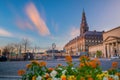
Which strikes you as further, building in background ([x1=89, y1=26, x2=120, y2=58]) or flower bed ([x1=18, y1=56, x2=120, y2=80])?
building in background ([x1=89, y1=26, x2=120, y2=58])

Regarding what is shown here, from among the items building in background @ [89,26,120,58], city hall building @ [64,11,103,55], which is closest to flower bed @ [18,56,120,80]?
building in background @ [89,26,120,58]

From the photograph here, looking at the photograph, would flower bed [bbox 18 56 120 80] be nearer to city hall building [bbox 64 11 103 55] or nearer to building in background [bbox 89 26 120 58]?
building in background [bbox 89 26 120 58]

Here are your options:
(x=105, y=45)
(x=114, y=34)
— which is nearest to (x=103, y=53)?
(x=105, y=45)

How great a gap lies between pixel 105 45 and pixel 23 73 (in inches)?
3476

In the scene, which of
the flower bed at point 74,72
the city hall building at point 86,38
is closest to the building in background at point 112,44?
the city hall building at point 86,38

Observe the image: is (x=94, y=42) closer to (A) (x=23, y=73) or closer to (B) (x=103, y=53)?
(B) (x=103, y=53)

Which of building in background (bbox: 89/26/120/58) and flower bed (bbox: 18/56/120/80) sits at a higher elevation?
building in background (bbox: 89/26/120/58)

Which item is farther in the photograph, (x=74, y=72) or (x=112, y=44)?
(x=112, y=44)

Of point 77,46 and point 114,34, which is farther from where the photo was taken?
point 77,46

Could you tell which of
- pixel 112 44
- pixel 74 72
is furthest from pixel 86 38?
pixel 74 72

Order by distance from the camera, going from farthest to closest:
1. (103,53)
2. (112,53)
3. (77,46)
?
(77,46) → (103,53) → (112,53)

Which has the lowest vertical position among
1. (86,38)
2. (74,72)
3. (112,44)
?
(74,72)

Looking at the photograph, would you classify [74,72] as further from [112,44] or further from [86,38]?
[86,38]

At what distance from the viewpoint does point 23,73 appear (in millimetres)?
3895
